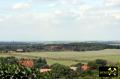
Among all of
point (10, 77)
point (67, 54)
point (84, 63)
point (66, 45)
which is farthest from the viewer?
point (66, 45)

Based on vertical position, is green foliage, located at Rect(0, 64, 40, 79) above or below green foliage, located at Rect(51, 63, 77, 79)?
above

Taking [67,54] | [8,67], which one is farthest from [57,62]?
[8,67]

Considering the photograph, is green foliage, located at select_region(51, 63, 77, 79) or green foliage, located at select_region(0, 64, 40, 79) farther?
green foliage, located at select_region(51, 63, 77, 79)

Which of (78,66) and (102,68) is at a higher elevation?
(102,68)

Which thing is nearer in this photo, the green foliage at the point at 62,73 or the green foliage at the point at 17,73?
the green foliage at the point at 17,73

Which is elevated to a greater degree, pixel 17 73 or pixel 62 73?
pixel 17 73

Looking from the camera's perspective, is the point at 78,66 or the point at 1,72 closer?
the point at 1,72

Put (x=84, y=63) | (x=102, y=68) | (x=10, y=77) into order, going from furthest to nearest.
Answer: (x=84, y=63) → (x=10, y=77) → (x=102, y=68)

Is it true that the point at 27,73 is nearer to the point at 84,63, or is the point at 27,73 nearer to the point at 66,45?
the point at 84,63

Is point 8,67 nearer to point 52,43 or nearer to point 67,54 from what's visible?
point 67,54

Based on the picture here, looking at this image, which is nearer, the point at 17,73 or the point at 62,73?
the point at 17,73

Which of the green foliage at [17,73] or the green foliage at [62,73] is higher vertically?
the green foliage at [17,73]
